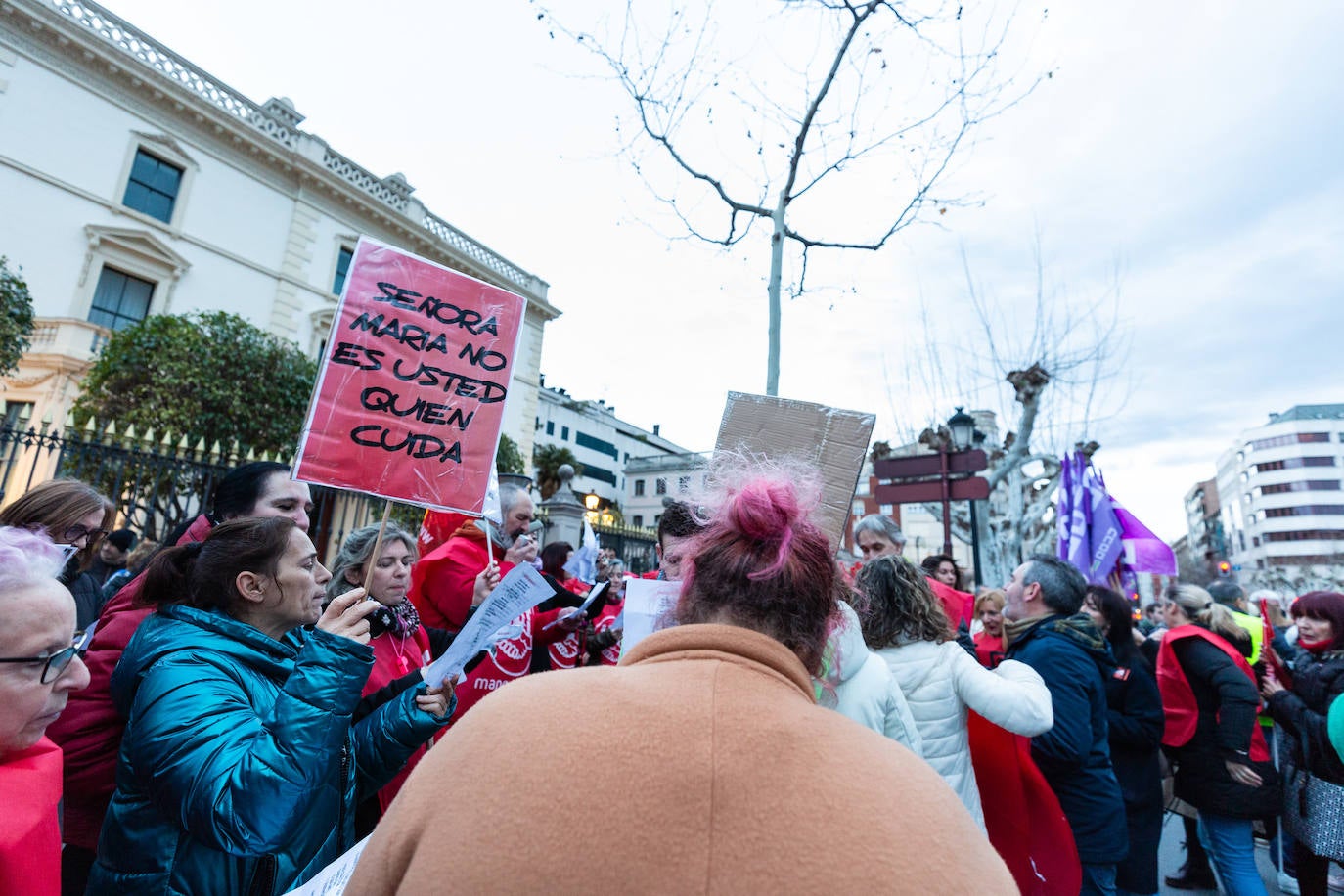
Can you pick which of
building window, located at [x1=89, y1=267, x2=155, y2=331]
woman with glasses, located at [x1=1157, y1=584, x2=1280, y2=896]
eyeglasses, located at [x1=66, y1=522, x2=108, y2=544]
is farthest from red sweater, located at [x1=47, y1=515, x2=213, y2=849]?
building window, located at [x1=89, y1=267, x2=155, y2=331]

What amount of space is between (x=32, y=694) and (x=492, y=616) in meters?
1.19

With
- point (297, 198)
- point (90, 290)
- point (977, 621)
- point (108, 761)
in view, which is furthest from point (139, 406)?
point (977, 621)

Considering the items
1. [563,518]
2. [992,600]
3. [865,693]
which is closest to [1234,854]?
[992,600]

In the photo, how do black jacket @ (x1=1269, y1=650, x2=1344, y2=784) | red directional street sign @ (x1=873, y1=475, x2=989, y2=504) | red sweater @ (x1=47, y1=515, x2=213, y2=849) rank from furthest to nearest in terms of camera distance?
red directional street sign @ (x1=873, y1=475, x2=989, y2=504)
black jacket @ (x1=1269, y1=650, x2=1344, y2=784)
red sweater @ (x1=47, y1=515, x2=213, y2=849)

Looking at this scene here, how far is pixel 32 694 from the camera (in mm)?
1427

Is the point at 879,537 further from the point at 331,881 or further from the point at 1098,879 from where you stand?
the point at 331,881

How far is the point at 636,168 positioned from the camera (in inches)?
268

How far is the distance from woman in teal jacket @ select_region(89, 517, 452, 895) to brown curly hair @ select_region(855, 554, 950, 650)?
194 centimetres

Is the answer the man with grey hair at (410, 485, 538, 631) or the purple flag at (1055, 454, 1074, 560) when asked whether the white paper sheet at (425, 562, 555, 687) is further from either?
the purple flag at (1055, 454, 1074, 560)

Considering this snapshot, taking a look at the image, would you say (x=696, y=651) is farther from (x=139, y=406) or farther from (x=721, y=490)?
(x=139, y=406)

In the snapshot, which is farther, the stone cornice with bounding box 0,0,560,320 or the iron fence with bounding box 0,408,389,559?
the stone cornice with bounding box 0,0,560,320

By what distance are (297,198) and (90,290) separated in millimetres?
6485

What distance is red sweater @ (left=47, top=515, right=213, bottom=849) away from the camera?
1.80 meters

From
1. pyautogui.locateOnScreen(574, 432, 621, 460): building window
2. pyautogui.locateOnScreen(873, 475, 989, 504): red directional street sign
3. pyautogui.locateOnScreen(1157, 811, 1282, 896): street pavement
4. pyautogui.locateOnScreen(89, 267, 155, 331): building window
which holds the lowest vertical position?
pyautogui.locateOnScreen(1157, 811, 1282, 896): street pavement
